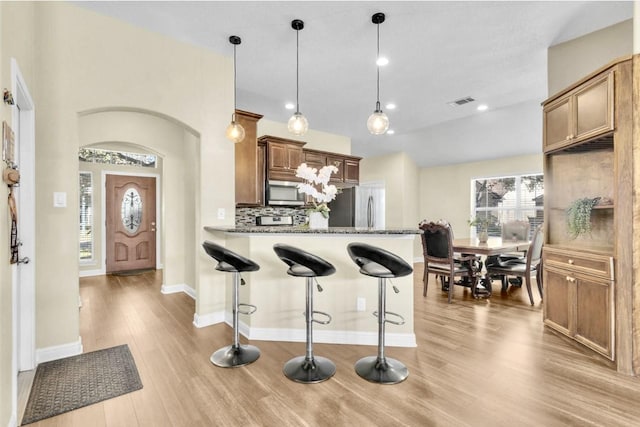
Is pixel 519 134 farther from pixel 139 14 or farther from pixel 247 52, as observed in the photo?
pixel 139 14

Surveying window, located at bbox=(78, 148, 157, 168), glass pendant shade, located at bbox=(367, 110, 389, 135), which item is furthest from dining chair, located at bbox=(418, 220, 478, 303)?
window, located at bbox=(78, 148, 157, 168)

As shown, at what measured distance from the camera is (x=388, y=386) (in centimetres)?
210

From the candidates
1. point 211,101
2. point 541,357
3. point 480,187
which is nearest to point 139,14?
point 211,101

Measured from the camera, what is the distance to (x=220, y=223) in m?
3.49

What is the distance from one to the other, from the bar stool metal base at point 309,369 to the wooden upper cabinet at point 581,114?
2.85 m

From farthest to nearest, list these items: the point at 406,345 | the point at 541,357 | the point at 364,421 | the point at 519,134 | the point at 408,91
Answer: the point at 519,134
the point at 408,91
the point at 406,345
the point at 541,357
the point at 364,421

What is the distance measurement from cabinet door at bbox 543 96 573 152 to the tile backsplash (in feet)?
12.2

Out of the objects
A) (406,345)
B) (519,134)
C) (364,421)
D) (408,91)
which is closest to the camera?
(364,421)

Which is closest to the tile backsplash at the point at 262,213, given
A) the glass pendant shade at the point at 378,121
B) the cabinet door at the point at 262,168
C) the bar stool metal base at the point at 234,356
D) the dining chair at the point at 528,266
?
the cabinet door at the point at 262,168

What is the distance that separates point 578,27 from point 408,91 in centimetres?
188

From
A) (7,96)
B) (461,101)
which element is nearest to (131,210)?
(7,96)

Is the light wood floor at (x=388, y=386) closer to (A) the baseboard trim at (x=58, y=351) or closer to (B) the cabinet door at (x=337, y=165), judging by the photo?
(A) the baseboard trim at (x=58, y=351)

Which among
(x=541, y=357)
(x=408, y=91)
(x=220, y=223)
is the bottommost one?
(x=541, y=357)

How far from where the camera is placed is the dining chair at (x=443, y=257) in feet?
13.7
